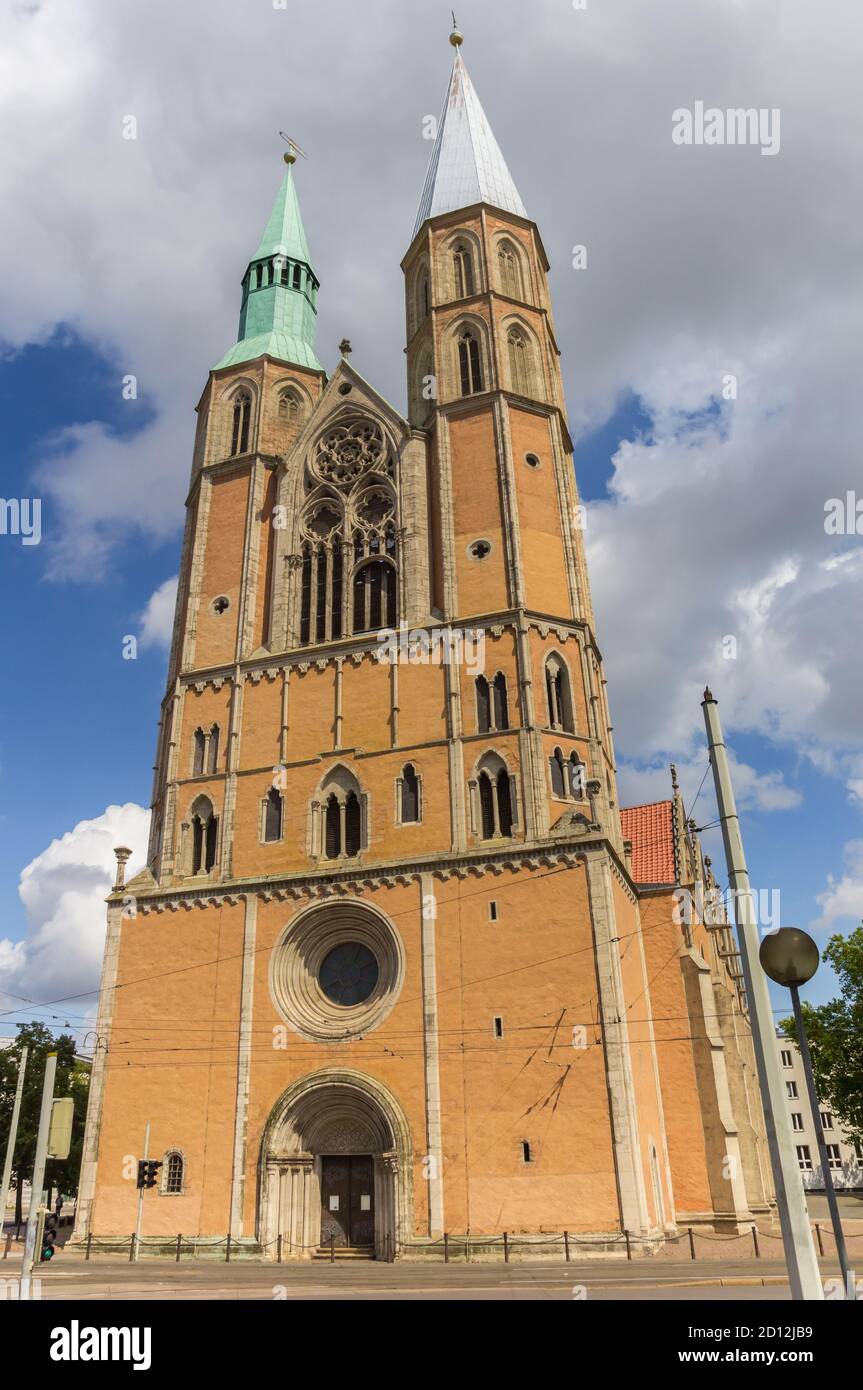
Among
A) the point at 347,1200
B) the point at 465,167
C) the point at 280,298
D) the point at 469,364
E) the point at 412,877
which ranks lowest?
the point at 347,1200

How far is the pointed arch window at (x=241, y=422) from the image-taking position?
1575 inches

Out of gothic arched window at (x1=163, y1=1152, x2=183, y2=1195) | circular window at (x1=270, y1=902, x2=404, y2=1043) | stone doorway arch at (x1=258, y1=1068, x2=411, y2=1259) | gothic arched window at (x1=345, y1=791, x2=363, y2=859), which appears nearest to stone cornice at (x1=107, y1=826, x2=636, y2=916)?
circular window at (x1=270, y1=902, x2=404, y2=1043)

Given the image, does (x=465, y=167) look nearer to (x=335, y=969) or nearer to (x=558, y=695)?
(x=558, y=695)

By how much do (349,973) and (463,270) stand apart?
93.3 ft

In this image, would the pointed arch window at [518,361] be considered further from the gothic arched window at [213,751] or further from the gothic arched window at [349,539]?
the gothic arched window at [213,751]

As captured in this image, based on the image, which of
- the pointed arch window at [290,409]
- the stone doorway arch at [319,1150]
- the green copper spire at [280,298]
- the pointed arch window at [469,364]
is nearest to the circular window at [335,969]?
Answer: the stone doorway arch at [319,1150]

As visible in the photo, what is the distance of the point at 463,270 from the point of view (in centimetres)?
3962

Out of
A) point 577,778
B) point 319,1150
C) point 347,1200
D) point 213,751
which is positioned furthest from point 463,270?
point 347,1200

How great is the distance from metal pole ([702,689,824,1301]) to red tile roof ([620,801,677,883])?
2581 cm

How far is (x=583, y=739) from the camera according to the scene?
30.8m

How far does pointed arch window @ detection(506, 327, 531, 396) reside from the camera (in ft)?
121

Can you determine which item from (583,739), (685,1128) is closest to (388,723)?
(583,739)

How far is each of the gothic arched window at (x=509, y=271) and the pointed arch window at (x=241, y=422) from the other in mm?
11688
